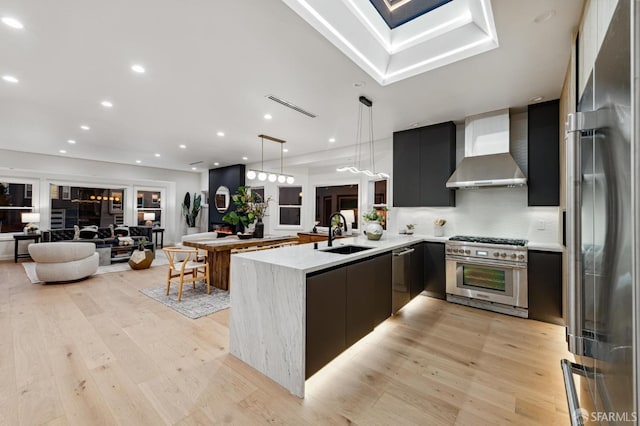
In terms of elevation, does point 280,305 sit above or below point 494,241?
below

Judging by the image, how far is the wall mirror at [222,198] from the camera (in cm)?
826

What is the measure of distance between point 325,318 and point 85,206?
925cm

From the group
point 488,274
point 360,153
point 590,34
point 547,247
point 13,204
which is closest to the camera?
point 590,34

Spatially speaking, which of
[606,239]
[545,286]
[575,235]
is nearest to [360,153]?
[545,286]

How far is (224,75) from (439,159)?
3.17m

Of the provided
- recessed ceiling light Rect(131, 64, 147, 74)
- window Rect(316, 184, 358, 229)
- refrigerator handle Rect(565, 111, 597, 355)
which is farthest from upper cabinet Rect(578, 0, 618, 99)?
window Rect(316, 184, 358, 229)

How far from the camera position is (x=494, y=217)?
391cm

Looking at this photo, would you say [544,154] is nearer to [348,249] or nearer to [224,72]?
[348,249]

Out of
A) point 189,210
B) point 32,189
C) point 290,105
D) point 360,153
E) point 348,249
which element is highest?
point 290,105

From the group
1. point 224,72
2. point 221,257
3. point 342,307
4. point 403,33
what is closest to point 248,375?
point 342,307

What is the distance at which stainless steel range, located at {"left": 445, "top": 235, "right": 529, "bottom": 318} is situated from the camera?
Answer: 323 cm

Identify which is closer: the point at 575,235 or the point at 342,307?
the point at 575,235

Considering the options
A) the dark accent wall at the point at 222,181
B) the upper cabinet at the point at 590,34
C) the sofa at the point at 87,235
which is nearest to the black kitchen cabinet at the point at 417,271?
the upper cabinet at the point at 590,34

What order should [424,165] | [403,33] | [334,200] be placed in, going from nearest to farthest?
[403,33] → [424,165] → [334,200]
